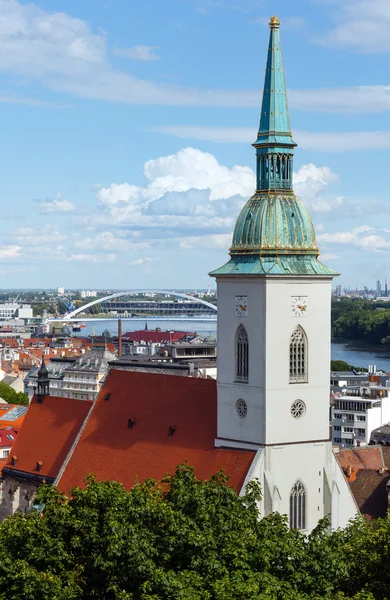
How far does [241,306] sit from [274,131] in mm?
6863

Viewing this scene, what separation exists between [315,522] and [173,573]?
12725 mm

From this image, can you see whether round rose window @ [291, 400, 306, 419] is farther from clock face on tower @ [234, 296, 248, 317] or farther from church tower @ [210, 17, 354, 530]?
clock face on tower @ [234, 296, 248, 317]

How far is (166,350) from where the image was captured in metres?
150

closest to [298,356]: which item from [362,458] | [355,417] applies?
[362,458]

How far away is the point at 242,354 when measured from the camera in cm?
4472

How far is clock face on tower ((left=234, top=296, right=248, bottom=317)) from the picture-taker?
146ft

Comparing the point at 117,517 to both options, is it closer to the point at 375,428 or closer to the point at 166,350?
the point at 375,428

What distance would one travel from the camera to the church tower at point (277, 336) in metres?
43.8

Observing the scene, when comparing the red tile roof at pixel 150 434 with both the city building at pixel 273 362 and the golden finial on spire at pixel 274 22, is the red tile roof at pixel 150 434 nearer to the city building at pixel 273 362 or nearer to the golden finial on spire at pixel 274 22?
the city building at pixel 273 362

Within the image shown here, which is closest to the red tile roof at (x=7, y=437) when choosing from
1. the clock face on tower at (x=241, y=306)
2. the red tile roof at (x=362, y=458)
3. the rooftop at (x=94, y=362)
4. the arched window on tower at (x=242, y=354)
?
the red tile roof at (x=362, y=458)

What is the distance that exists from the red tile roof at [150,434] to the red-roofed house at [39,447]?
2473 mm

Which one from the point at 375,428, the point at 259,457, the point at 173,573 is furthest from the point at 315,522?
the point at 375,428

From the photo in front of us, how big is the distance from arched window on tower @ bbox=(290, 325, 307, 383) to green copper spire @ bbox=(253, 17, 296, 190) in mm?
5662

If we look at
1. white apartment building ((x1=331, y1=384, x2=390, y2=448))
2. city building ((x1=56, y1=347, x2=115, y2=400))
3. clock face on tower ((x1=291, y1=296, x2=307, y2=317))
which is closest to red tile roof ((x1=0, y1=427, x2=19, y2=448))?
white apartment building ((x1=331, y1=384, x2=390, y2=448))
